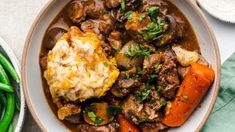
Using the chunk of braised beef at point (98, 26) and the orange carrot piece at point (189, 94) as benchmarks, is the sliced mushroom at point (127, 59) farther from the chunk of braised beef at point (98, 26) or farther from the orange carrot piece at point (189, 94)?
the orange carrot piece at point (189, 94)

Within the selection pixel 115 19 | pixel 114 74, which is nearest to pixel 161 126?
pixel 114 74

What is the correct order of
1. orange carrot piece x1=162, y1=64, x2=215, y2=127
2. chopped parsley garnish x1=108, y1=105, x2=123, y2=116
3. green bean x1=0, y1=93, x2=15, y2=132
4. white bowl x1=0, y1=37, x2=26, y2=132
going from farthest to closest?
green bean x1=0, y1=93, x2=15, y2=132 → white bowl x1=0, y1=37, x2=26, y2=132 → chopped parsley garnish x1=108, y1=105, x2=123, y2=116 → orange carrot piece x1=162, y1=64, x2=215, y2=127

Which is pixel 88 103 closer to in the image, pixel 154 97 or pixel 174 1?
pixel 154 97

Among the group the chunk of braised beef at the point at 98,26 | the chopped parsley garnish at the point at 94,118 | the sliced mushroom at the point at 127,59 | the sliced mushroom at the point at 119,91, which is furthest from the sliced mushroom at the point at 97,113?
the chunk of braised beef at the point at 98,26

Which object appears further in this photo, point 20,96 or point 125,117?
point 20,96

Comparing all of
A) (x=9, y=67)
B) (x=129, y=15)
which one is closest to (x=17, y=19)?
(x=9, y=67)

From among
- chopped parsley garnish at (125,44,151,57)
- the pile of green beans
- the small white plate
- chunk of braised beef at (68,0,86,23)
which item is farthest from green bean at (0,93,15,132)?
the small white plate

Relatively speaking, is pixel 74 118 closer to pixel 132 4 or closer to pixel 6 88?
pixel 6 88

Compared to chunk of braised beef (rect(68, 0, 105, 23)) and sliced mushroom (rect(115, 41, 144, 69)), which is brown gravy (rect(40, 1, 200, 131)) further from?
sliced mushroom (rect(115, 41, 144, 69))

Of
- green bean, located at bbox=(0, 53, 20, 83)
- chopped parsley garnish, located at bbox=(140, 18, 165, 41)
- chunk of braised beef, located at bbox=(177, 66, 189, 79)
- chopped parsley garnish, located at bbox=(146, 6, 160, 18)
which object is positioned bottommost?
chunk of braised beef, located at bbox=(177, 66, 189, 79)
